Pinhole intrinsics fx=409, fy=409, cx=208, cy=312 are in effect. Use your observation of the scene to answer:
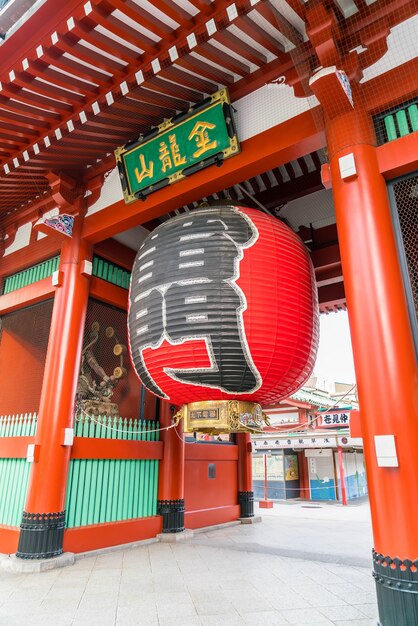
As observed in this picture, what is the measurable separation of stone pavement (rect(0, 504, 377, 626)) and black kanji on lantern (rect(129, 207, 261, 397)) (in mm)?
1648

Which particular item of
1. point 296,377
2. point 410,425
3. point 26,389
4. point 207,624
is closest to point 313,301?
point 296,377

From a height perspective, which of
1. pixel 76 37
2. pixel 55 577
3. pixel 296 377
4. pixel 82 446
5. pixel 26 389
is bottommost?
pixel 55 577

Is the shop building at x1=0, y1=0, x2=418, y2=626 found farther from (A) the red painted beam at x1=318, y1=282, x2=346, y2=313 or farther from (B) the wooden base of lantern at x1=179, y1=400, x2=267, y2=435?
(B) the wooden base of lantern at x1=179, y1=400, x2=267, y2=435

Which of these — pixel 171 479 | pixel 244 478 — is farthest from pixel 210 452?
pixel 171 479

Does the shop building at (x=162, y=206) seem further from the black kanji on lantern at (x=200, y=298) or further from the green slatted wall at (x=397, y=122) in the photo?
the black kanji on lantern at (x=200, y=298)

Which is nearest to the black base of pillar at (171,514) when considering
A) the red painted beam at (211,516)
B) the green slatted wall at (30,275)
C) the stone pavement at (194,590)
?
the red painted beam at (211,516)

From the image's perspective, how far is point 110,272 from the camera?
643 cm

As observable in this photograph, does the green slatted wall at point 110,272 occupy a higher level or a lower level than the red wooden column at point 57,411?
higher

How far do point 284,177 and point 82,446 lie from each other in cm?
471

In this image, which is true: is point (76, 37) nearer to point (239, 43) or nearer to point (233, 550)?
point (239, 43)

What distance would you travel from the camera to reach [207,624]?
2.84 m

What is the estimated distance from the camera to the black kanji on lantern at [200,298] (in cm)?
317

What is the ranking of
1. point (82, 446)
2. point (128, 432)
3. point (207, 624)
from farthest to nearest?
point (128, 432) → point (82, 446) → point (207, 624)

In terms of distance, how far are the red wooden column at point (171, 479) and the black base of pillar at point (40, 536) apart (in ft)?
5.82
